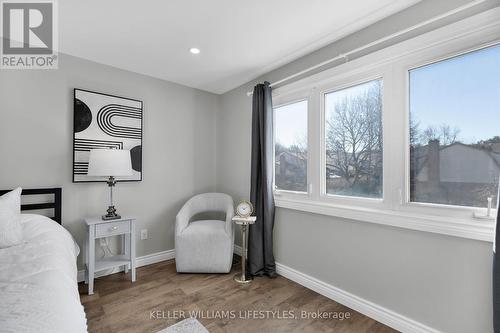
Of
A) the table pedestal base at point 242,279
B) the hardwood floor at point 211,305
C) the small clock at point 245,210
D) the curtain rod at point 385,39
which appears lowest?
the hardwood floor at point 211,305

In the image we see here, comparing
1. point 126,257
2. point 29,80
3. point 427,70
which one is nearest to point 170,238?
point 126,257

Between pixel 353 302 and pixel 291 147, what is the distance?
5.23ft

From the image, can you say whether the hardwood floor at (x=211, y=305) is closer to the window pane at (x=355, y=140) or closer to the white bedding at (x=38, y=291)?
the white bedding at (x=38, y=291)

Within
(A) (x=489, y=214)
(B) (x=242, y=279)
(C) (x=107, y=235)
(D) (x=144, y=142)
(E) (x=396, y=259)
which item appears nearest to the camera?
(A) (x=489, y=214)

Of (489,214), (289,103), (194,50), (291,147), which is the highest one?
(194,50)

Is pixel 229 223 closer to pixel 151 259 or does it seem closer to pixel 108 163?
pixel 151 259

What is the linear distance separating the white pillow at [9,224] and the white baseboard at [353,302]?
1.11 m

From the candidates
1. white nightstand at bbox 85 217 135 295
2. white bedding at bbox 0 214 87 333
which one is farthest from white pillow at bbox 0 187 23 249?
white nightstand at bbox 85 217 135 295


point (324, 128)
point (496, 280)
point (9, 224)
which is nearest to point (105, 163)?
point (9, 224)

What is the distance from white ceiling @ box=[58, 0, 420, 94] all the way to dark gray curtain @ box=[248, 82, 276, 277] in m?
0.51

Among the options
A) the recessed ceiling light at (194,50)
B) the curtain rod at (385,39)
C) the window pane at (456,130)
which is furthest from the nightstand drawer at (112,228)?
the window pane at (456,130)

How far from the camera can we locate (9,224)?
5.38ft

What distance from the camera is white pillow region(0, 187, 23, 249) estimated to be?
5.21 feet

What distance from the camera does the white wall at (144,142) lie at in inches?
89.9
